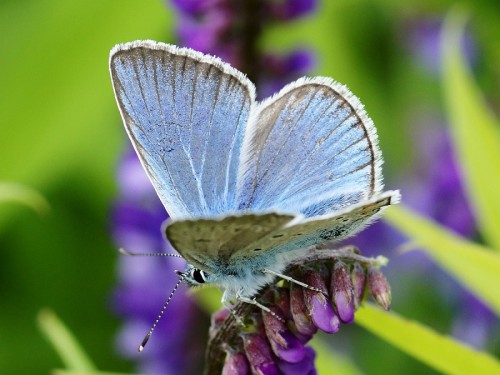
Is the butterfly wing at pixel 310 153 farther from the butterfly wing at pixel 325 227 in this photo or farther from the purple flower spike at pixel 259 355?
the purple flower spike at pixel 259 355

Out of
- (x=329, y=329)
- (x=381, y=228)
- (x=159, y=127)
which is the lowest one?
(x=381, y=228)

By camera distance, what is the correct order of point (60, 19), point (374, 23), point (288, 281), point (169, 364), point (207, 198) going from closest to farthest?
point (288, 281) < point (207, 198) < point (169, 364) < point (60, 19) < point (374, 23)

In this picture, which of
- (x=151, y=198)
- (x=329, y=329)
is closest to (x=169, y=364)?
(x=151, y=198)

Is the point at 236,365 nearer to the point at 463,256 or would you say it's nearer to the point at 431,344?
the point at 431,344

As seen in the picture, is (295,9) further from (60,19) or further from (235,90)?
(60,19)

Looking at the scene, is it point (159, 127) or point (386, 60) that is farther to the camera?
point (386, 60)

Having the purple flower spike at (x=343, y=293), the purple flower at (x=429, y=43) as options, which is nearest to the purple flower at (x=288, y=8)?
the purple flower spike at (x=343, y=293)

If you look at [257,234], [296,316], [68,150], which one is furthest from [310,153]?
[68,150]

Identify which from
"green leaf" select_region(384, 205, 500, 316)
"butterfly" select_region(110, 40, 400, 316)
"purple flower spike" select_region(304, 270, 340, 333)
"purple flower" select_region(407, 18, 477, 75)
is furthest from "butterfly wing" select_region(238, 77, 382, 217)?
"purple flower" select_region(407, 18, 477, 75)

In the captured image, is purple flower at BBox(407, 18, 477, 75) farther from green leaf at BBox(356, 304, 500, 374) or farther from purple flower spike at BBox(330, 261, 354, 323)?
purple flower spike at BBox(330, 261, 354, 323)
